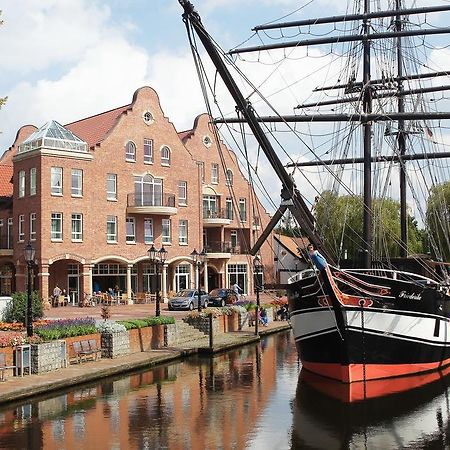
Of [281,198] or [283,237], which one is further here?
[283,237]

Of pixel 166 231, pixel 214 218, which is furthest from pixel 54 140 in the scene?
pixel 214 218

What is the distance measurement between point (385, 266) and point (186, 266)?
28.9m

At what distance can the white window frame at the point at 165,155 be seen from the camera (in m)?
51.9

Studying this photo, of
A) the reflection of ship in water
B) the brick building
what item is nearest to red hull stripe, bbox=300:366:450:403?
the reflection of ship in water

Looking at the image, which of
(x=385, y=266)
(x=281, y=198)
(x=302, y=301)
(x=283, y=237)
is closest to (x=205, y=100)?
(x=281, y=198)

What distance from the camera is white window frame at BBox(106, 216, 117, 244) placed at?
4753cm

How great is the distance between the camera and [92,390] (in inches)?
725

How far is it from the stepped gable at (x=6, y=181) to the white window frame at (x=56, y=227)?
792 centimetres

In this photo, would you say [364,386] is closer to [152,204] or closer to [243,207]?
[152,204]

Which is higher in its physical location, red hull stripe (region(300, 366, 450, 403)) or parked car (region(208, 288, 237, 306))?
parked car (region(208, 288, 237, 306))

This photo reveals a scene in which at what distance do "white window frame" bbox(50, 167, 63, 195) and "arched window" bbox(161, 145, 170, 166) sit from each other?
9241mm

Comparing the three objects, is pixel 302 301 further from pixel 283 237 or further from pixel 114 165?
pixel 283 237

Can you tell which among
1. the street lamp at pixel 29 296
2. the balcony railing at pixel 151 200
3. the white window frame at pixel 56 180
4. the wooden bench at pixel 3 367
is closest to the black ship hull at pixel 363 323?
the street lamp at pixel 29 296

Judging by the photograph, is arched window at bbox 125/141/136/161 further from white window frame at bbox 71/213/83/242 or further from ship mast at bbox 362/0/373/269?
ship mast at bbox 362/0/373/269
